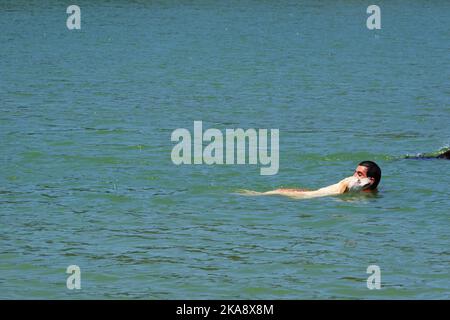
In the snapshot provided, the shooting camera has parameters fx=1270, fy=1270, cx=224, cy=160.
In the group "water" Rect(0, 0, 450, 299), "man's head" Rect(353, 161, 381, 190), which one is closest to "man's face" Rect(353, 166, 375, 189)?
"man's head" Rect(353, 161, 381, 190)

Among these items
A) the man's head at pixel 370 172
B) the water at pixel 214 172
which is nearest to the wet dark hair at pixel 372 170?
the man's head at pixel 370 172

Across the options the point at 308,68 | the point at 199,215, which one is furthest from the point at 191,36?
the point at 199,215

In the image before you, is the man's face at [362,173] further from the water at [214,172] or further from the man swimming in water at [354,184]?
the water at [214,172]

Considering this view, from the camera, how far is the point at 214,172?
22.5m

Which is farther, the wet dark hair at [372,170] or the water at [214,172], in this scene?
the wet dark hair at [372,170]

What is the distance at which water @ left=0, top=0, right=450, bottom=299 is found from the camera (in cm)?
1603

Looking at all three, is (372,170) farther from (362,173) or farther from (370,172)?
(362,173)

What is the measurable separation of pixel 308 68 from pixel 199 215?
23.5m

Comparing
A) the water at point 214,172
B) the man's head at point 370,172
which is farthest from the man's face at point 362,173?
the water at point 214,172

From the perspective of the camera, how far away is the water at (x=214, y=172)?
16031mm

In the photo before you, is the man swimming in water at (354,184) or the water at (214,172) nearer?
the water at (214,172)

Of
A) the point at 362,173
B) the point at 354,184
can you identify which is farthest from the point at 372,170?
the point at 354,184

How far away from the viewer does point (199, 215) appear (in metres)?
19.2
